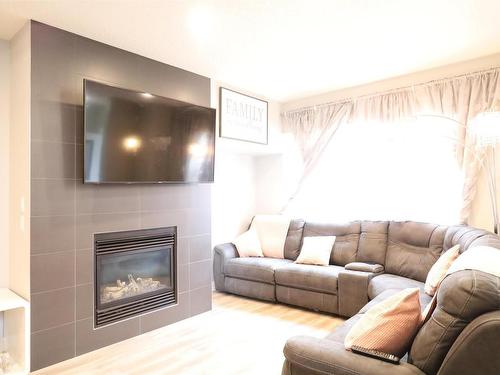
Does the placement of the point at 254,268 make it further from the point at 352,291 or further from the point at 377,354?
the point at 377,354

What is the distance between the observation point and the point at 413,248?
366cm

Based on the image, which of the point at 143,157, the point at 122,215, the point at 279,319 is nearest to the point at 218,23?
the point at 143,157

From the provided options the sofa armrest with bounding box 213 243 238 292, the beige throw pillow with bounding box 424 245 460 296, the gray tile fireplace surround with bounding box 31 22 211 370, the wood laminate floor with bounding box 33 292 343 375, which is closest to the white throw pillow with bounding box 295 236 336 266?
the wood laminate floor with bounding box 33 292 343 375

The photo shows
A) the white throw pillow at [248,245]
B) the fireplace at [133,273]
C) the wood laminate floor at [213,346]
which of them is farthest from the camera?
the white throw pillow at [248,245]

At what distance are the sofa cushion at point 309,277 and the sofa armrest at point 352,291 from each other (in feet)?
0.32

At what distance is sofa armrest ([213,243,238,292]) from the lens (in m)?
4.50

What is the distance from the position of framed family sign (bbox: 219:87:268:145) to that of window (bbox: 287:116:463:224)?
3.17ft

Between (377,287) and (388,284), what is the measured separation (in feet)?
0.34

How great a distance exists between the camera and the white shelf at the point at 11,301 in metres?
2.46

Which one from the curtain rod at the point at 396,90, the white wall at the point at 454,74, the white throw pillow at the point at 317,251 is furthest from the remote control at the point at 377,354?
the curtain rod at the point at 396,90

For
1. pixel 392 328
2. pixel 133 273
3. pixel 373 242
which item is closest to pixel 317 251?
pixel 373 242

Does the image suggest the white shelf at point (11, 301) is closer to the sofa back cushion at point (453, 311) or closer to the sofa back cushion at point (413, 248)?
the sofa back cushion at point (453, 311)

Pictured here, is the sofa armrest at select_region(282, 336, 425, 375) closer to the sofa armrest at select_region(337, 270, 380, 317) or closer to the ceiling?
the sofa armrest at select_region(337, 270, 380, 317)

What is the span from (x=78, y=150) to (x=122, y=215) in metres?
0.68
